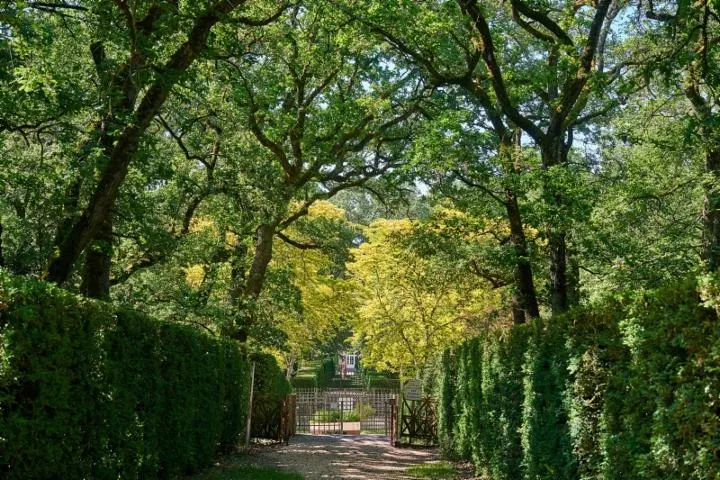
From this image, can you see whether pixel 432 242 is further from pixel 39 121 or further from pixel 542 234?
pixel 39 121

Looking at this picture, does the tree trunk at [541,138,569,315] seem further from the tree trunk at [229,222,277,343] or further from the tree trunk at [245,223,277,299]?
the tree trunk at [245,223,277,299]

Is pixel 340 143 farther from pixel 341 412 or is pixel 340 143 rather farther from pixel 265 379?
pixel 341 412

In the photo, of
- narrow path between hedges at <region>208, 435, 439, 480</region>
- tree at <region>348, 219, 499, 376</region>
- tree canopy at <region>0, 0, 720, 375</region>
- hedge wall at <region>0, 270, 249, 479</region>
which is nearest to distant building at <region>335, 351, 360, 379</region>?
tree at <region>348, 219, 499, 376</region>

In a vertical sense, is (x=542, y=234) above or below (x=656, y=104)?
below

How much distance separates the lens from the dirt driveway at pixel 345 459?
45.9 feet

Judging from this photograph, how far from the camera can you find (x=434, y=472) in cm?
1433

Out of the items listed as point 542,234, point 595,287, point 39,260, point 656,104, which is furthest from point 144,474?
point 656,104

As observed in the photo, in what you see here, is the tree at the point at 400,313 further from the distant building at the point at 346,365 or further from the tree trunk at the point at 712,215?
the distant building at the point at 346,365

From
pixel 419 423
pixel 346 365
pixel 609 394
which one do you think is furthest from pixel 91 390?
pixel 346 365

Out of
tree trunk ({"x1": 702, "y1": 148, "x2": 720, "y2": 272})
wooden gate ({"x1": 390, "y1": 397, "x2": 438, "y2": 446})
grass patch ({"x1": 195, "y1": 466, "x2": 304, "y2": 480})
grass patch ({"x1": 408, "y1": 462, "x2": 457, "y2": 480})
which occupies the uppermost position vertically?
tree trunk ({"x1": 702, "y1": 148, "x2": 720, "y2": 272})

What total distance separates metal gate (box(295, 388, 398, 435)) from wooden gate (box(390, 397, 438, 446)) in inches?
203

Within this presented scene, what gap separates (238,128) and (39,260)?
23.1 ft

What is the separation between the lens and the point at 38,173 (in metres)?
10.8

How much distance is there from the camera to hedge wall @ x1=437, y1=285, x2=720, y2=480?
16.2 feet
